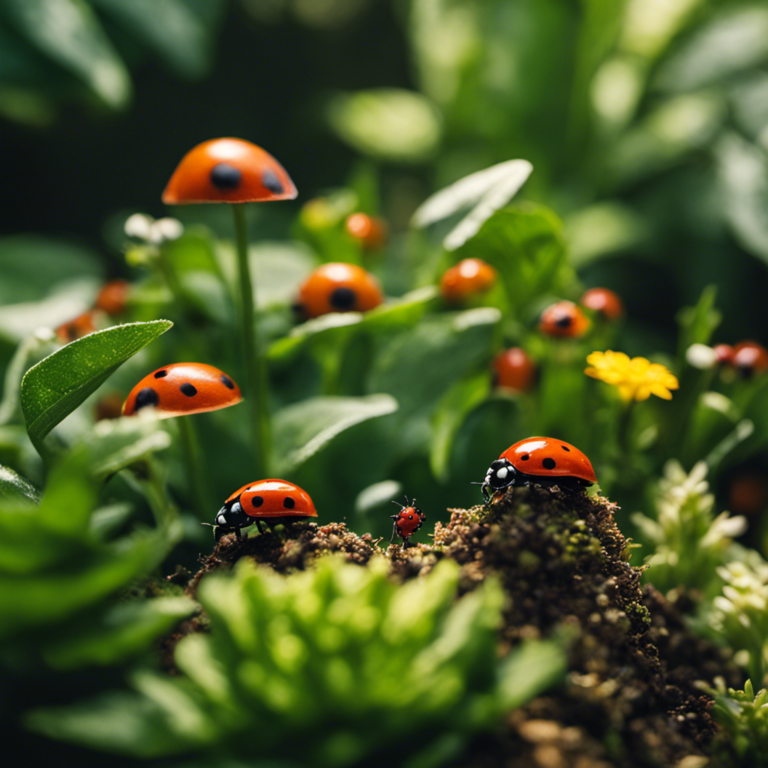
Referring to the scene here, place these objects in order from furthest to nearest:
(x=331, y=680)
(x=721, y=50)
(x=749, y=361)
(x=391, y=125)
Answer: (x=391, y=125) → (x=721, y=50) → (x=749, y=361) → (x=331, y=680)

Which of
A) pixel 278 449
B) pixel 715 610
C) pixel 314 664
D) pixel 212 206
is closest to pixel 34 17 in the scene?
→ pixel 212 206

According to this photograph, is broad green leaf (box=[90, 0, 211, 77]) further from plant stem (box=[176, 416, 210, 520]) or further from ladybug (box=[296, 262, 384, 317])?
plant stem (box=[176, 416, 210, 520])

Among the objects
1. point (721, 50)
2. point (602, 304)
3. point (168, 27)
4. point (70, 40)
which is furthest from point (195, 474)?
point (721, 50)

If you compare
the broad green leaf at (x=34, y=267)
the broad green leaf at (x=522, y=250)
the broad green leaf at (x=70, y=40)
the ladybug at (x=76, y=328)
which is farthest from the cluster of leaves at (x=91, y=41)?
the broad green leaf at (x=522, y=250)

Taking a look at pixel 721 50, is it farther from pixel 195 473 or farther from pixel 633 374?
pixel 195 473

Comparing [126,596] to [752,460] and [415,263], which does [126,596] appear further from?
[752,460]

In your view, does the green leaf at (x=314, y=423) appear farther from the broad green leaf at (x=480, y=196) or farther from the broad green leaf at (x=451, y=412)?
the broad green leaf at (x=480, y=196)

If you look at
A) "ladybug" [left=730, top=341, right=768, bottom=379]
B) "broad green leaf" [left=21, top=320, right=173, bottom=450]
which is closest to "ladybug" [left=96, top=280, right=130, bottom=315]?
"broad green leaf" [left=21, top=320, right=173, bottom=450]
